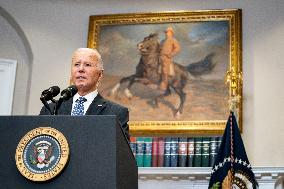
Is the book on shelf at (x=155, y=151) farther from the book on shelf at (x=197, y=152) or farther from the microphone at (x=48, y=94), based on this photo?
the microphone at (x=48, y=94)

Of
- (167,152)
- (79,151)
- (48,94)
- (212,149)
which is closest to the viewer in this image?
(79,151)

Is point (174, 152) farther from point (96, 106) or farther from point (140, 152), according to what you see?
point (96, 106)

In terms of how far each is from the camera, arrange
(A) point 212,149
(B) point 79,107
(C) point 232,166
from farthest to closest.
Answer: (A) point 212,149 < (C) point 232,166 < (B) point 79,107

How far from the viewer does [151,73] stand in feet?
22.1

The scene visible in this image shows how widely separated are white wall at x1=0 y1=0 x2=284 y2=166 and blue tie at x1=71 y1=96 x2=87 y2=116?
3272 mm

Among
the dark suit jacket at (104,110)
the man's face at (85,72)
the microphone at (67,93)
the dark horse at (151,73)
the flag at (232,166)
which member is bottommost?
the flag at (232,166)

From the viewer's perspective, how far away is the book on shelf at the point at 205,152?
5910mm

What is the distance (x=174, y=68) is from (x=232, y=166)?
1.65 meters

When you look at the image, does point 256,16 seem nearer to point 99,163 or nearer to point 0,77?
point 0,77

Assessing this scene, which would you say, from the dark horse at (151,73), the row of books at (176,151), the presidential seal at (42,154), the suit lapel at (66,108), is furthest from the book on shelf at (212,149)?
the presidential seal at (42,154)

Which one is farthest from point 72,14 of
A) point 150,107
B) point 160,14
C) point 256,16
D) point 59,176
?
point 59,176

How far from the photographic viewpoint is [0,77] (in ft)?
23.1

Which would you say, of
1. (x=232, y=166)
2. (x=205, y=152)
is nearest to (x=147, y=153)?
(x=205, y=152)

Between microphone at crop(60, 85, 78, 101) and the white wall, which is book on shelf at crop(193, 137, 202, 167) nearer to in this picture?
the white wall
